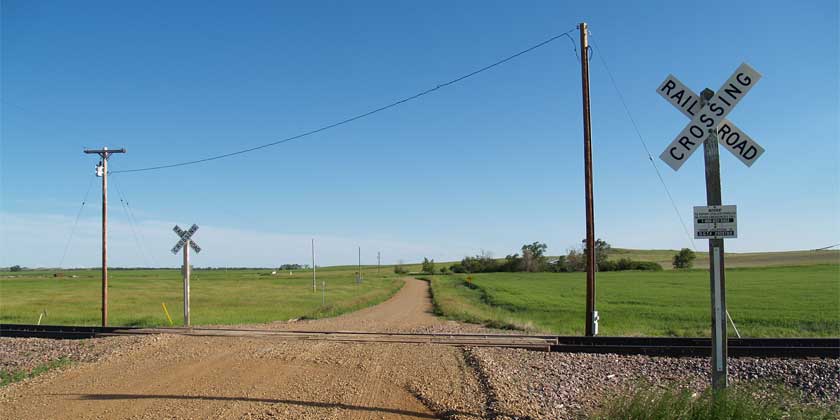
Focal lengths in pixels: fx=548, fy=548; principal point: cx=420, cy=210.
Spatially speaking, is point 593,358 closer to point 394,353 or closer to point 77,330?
point 394,353

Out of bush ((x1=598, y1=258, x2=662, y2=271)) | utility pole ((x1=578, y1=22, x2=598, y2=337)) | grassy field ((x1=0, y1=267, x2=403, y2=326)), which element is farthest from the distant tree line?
utility pole ((x1=578, y1=22, x2=598, y2=337))

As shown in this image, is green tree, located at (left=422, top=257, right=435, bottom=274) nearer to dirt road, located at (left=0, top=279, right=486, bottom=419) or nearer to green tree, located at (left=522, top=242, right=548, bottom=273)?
green tree, located at (left=522, top=242, right=548, bottom=273)

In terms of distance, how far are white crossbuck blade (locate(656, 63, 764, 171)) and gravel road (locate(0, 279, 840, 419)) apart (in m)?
2.79

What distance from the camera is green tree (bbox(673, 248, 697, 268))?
119m

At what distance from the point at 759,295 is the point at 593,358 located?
3812cm

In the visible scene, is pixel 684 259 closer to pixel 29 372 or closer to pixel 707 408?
pixel 707 408

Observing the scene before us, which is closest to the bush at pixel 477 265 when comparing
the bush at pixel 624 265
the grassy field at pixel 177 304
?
the bush at pixel 624 265

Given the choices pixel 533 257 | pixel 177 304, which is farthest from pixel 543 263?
pixel 177 304

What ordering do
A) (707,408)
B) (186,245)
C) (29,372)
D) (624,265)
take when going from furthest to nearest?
1. (624,265)
2. (186,245)
3. (29,372)
4. (707,408)

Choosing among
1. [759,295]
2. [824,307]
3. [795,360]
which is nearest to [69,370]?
[795,360]

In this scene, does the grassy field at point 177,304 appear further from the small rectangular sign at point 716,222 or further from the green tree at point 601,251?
the green tree at point 601,251

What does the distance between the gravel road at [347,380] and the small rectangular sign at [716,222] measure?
1954 mm

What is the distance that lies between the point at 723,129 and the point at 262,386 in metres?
7.31

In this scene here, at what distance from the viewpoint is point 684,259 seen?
119812 mm
